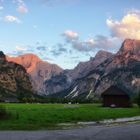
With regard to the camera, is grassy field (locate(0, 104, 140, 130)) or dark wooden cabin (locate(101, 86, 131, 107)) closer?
grassy field (locate(0, 104, 140, 130))

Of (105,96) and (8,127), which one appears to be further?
(105,96)

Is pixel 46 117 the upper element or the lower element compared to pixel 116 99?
upper

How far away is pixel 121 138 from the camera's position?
21.9 metres

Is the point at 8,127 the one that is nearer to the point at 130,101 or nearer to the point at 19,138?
the point at 19,138

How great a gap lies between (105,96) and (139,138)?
302ft

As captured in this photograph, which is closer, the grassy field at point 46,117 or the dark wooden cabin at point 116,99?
the grassy field at point 46,117

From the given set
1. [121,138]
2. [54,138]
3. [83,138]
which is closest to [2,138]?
→ [54,138]

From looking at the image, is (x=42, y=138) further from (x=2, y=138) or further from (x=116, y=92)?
(x=116, y=92)

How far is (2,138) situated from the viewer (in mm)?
21125

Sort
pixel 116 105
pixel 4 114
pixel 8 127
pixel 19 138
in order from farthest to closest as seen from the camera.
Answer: pixel 116 105 < pixel 4 114 < pixel 8 127 < pixel 19 138

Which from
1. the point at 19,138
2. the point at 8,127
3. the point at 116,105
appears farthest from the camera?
the point at 116,105

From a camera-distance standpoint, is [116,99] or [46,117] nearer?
[46,117]

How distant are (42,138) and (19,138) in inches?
44.4

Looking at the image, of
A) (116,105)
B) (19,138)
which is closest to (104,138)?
(19,138)
